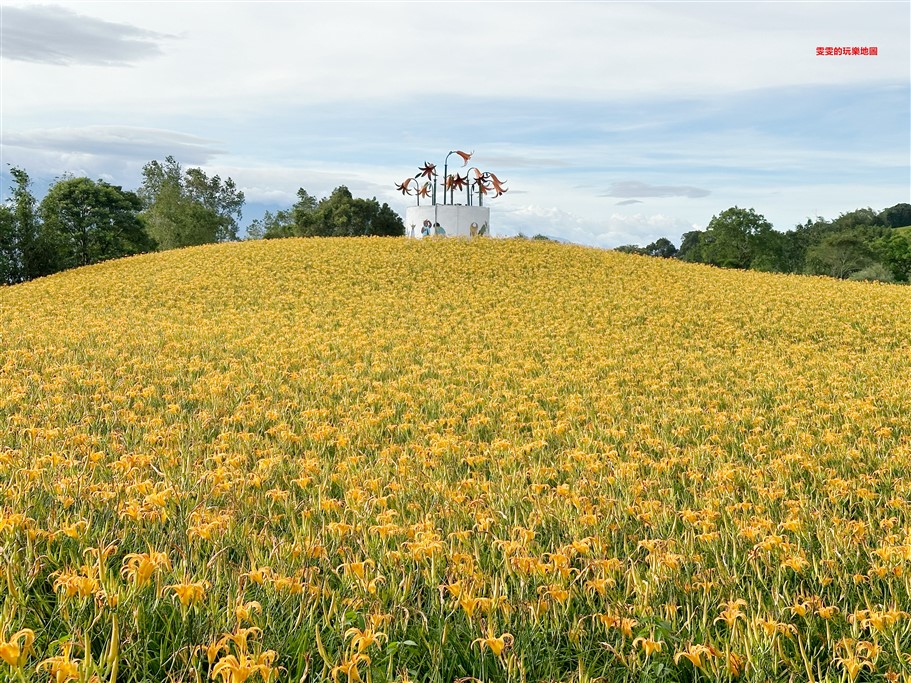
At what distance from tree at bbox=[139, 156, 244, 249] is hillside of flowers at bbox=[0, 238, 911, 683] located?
4204 cm

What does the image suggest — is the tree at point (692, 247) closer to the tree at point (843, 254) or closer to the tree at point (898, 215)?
the tree at point (843, 254)

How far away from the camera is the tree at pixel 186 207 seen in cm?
5225

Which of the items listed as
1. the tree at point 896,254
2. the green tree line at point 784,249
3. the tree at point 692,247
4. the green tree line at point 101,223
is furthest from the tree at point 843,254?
the green tree line at point 101,223

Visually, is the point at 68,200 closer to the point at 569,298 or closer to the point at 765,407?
the point at 569,298

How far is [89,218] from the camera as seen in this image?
36.4m

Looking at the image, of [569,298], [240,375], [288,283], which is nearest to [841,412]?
[240,375]

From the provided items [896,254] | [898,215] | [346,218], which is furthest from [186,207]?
[898,215]

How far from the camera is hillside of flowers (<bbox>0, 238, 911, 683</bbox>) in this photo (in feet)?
9.71

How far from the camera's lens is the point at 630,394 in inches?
358

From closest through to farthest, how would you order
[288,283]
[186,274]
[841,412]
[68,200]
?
[841,412], [288,283], [186,274], [68,200]

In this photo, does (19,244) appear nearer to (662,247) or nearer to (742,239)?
(742,239)

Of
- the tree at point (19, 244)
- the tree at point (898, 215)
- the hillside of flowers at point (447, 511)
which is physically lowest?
the hillside of flowers at point (447, 511)

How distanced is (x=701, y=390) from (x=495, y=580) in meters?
6.82

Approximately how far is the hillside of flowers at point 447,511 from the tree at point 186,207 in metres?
42.0
